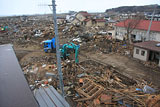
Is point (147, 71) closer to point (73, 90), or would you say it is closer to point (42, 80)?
point (73, 90)

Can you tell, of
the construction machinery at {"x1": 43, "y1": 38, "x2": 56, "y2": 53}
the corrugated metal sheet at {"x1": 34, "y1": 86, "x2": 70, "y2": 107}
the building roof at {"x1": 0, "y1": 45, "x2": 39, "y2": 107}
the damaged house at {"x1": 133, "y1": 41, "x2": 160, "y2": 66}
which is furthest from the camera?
the construction machinery at {"x1": 43, "y1": 38, "x2": 56, "y2": 53}

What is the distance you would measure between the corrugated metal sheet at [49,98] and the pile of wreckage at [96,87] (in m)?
1.30

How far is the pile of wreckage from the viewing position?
740 centimetres

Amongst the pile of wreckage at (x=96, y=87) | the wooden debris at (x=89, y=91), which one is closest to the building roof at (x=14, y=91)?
the pile of wreckage at (x=96, y=87)

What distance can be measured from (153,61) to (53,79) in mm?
10933

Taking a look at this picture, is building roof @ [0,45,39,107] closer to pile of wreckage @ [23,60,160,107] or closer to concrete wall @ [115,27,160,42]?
pile of wreckage @ [23,60,160,107]

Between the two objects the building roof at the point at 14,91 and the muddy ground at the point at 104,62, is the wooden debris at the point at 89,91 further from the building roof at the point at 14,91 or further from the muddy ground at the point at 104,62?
the building roof at the point at 14,91

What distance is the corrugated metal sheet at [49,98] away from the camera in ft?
20.2

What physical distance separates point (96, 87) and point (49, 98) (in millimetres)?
3243

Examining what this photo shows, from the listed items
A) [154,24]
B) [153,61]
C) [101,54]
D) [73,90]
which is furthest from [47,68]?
[154,24]

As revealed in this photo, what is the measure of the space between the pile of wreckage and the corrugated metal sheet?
1299mm


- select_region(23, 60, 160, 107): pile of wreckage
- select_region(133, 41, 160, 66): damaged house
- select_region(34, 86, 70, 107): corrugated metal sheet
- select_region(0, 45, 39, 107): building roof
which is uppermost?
select_region(0, 45, 39, 107): building roof

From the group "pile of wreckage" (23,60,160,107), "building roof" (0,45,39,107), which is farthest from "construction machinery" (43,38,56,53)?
"building roof" (0,45,39,107)

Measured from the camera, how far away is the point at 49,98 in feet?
22.2
